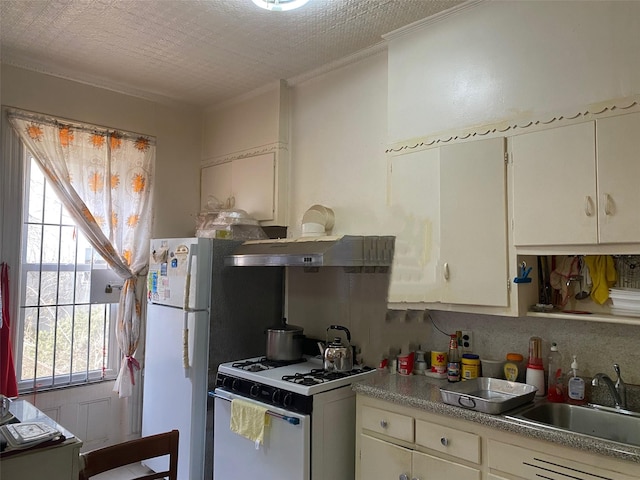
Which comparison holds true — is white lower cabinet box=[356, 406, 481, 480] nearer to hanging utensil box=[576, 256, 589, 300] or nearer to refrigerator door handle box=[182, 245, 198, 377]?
hanging utensil box=[576, 256, 589, 300]

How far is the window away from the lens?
3195 mm

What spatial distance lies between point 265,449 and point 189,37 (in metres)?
2.40

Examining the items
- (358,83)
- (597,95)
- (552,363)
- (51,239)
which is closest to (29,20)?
(51,239)

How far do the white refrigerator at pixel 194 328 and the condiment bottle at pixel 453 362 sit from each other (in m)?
1.37

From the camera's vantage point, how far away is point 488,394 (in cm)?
229

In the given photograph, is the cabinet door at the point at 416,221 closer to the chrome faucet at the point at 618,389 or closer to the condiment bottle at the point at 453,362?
the condiment bottle at the point at 453,362

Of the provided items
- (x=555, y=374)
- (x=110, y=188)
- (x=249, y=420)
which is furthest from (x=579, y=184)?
(x=110, y=188)

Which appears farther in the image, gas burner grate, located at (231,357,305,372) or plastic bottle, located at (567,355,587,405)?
gas burner grate, located at (231,357,305,372)

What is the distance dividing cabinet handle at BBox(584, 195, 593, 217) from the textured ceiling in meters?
1.19

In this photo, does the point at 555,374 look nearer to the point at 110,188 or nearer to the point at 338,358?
the point at 338,358

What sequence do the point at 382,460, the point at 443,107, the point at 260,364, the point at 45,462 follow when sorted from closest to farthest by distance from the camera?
the point at 45,462, the point at 382,460, the point at 443,107, the point at 260,364

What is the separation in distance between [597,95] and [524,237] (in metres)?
0.64

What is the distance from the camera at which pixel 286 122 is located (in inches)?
136

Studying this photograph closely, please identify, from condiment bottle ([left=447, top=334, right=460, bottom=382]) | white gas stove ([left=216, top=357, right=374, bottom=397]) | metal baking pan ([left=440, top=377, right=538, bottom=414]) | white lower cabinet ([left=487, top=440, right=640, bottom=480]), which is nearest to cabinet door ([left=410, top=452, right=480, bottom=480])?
white lower cabinet ([left=487, top=440, right=640, bottom=480])
